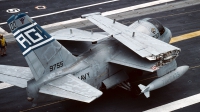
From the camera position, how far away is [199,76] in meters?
27.6

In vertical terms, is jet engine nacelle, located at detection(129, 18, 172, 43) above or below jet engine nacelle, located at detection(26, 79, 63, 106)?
above

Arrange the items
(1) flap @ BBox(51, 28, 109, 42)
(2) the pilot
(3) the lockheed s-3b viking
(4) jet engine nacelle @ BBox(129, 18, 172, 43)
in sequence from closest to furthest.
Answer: (3) the lockheed s-3b viking < (1) flap @ BBox(51, 28, 109, 42) < (4) jet engine nacelle @ BBox(129, 18, 172, 43) < (2) the pilot

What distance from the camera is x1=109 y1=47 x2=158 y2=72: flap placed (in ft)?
74.4

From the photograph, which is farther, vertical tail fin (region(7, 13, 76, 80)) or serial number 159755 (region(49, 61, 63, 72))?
serial number 159755 (region(49, 61, 63, 72))

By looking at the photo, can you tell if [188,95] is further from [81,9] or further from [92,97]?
[81,9]

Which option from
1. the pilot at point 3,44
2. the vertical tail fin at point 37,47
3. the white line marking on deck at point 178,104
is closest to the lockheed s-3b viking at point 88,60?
the vertical tail fin at point 37,47

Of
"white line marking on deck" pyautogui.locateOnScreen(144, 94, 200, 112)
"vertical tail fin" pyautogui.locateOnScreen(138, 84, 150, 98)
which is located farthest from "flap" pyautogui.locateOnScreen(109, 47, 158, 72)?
"white line marking on deck" pyautogui.locateOnScreen(144, 94, 200, 112)

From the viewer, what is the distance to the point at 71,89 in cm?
1942

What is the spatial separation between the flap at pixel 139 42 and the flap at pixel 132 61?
0.73m

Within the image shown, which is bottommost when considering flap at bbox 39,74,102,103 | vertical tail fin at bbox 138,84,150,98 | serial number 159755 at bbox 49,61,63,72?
vertical tail fin at bbox 138,84,150,98

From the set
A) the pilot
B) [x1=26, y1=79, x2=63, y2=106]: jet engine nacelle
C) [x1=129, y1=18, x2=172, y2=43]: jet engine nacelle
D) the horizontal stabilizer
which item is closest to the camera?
[x1=26, y1=79, x2=63, y2=106]: jet engine nacelle

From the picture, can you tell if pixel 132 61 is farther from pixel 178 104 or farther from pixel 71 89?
pixel 71 89

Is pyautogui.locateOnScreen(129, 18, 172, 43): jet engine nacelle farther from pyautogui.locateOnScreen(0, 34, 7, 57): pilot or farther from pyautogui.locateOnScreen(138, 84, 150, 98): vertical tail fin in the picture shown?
pyautogui.locateOnScreen(0, 34, 7, 57): pilot

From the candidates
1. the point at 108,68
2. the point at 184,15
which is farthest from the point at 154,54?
the point at 184,15
